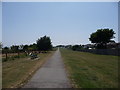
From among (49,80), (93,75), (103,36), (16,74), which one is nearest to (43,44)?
(103,36)

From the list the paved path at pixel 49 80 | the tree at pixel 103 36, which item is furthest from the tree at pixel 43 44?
the paved path at pixel 49 80

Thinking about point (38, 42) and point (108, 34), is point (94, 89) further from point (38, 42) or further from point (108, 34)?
point (38, 42)

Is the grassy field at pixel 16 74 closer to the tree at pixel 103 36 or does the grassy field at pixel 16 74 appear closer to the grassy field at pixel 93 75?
the grassy field at pixel 93 75

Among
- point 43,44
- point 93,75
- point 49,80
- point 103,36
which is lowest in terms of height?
point 93,75

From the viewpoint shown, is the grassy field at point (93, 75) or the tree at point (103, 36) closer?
the grassy field at point (93, 75)

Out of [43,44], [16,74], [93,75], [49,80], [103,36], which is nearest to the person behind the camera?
[49,80]

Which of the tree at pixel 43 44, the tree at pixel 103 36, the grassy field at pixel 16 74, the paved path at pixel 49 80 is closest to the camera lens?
the paved path at pixel 49 80

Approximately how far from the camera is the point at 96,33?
9038cm

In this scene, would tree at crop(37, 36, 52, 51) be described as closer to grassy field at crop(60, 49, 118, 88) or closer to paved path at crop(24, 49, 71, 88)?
grassy field at crop(60, 49, 118, 88)

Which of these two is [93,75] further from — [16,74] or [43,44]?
[43,44]

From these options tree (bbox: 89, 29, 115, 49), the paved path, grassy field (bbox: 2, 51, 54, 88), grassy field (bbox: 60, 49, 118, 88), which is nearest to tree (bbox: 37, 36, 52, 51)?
tree (bbox: 89, 29, 115, 49)

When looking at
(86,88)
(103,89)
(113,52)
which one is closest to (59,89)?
(86,88)

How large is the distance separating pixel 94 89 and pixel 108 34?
262ft

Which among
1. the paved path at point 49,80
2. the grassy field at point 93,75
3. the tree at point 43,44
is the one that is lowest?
the grassy field at point 93,75
